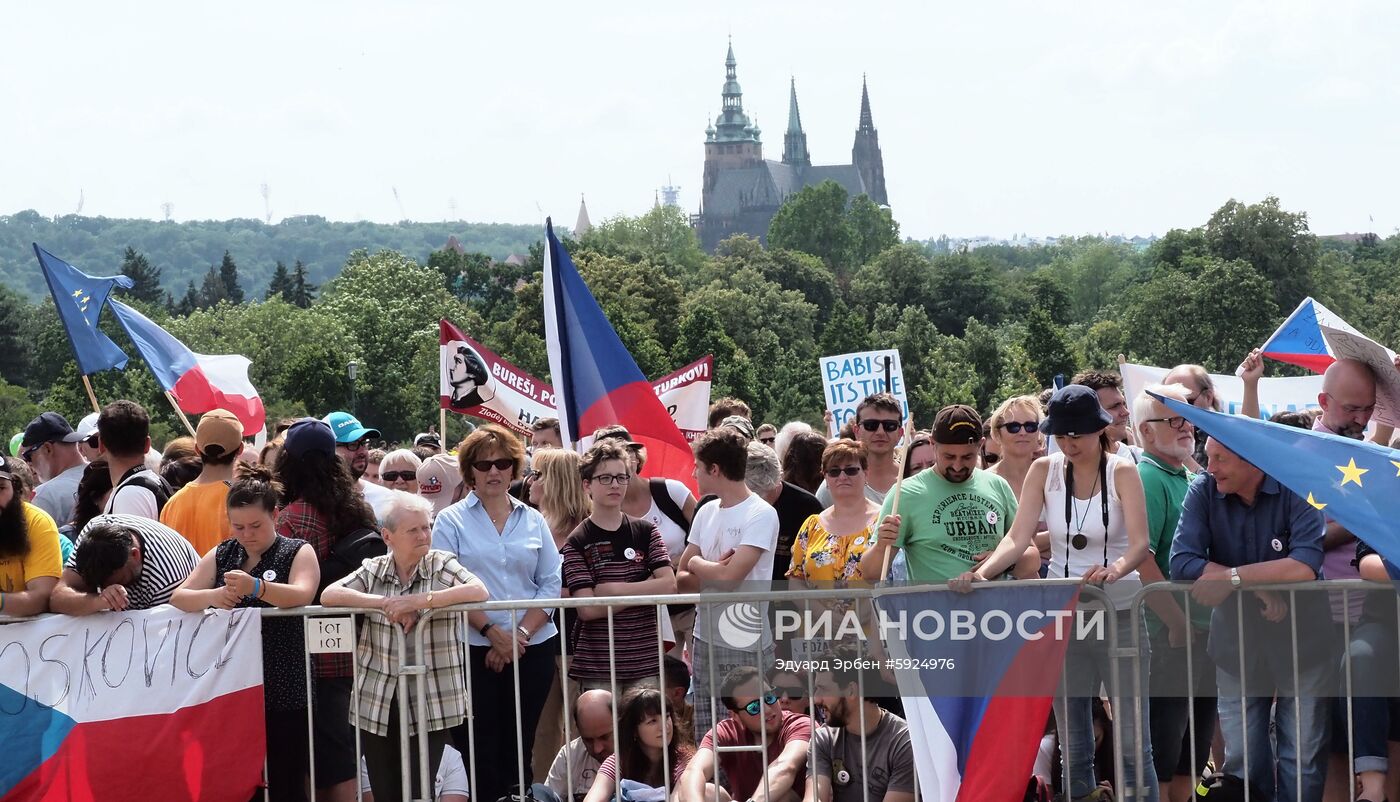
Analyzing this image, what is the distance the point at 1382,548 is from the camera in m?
5.93

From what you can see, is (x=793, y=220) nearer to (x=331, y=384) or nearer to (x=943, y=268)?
(x=943, y=268)

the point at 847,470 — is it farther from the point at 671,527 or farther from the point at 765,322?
the point at 765,322

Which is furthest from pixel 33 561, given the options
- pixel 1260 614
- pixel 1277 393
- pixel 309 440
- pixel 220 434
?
pixel 1277 393

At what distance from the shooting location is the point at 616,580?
7.09 m

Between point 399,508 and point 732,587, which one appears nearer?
point 399,508

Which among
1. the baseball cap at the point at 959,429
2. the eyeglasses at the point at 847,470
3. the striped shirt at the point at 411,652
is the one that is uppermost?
the baseball cap at the point at 959,429

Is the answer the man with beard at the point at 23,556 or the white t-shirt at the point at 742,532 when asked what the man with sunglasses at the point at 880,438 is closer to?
the white t-shirt at the point at 742,532

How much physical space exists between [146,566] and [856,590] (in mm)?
2790

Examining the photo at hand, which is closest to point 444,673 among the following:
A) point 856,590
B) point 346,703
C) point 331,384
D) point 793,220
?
point 346,703

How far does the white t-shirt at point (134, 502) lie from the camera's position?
25.2 feet

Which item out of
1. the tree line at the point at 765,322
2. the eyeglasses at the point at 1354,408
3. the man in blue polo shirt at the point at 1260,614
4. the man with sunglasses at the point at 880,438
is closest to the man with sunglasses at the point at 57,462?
the man with sunglasses at the point at 880,438

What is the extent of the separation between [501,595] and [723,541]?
1023 millimetres

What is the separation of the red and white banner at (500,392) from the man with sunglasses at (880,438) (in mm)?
4871

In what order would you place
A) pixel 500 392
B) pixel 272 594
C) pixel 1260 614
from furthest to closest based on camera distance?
pixel 500 392 < pixel 272 594 < pixel 1260 614
